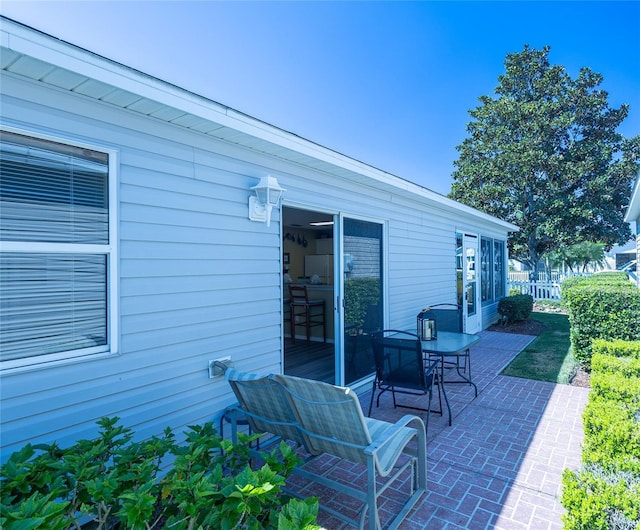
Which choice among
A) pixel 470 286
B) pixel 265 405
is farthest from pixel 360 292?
pixel 470 286

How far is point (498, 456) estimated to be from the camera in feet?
10.3

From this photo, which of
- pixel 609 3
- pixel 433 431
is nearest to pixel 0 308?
pixel 433 431

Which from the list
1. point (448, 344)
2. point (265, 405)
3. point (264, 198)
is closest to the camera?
point (265, 405)

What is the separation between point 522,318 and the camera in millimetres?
9594

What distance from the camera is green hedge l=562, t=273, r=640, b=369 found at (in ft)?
17.1

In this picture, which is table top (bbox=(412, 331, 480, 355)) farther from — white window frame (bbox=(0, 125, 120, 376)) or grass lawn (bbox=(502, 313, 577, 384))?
white window frame (bbox=(0, 125, 120, 376))

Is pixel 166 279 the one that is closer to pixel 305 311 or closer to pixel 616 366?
pixel 616 366

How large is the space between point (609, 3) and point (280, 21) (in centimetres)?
643

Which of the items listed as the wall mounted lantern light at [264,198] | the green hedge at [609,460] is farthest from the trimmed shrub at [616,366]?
the wall mounted lantern light at [264,198]

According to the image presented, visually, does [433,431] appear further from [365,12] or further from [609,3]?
[609,3]

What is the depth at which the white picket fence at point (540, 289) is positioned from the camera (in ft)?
47.1

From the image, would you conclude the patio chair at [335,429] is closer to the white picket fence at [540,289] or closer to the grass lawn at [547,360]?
the grass lawn at [547,360]

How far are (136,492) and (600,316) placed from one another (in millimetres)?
6155

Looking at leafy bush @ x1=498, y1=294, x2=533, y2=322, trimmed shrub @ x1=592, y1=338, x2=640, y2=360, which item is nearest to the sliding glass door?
trimmed shrub @ x1=592, y1=338, x2=640, y2=360
